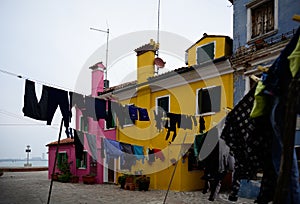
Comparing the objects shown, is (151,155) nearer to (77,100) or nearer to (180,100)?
(180,100)

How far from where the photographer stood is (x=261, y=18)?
34.9 feet

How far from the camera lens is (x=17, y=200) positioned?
11.9 metres

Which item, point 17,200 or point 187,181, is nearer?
point 17,200

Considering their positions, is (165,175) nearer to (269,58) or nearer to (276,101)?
(269,58)

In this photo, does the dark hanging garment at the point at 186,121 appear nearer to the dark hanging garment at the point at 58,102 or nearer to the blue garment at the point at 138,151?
the blue garment at the point at 138,151

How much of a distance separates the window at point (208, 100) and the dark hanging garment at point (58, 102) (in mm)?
6895

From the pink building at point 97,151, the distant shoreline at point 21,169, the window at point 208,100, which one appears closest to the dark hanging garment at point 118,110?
the window at point 208,100

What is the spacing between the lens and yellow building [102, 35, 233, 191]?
12.1m

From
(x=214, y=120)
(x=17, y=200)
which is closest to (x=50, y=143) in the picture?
(x=17, y=200)

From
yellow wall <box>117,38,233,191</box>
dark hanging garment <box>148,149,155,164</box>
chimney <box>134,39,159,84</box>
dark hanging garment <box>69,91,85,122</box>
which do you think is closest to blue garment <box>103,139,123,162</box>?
dark hanging garment <box>148,149,155,164</box>

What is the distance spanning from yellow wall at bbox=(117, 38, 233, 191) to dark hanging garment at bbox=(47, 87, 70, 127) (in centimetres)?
575

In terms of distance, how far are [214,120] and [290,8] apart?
16.5ft

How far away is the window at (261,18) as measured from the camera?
1018cm

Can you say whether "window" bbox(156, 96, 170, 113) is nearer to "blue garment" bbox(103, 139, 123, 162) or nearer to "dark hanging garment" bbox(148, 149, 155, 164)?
"dark hanging garment" bbox(148, 149, 155, 164)
